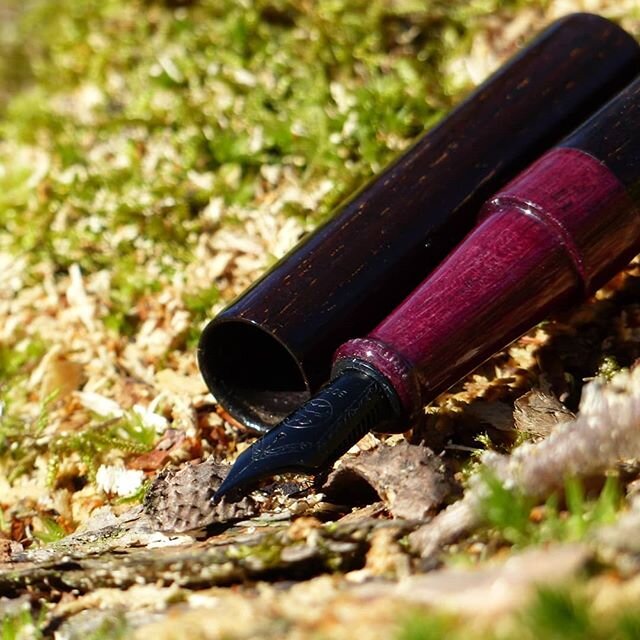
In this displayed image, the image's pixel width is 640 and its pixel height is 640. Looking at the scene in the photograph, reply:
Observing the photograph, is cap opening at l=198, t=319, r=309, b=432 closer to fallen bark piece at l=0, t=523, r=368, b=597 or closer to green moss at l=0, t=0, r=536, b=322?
fallen bark piece at l=0, t=523, r=368, b=597

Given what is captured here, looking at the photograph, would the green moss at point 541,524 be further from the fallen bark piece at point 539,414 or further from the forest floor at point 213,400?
the fallen bark piece at point 539,414

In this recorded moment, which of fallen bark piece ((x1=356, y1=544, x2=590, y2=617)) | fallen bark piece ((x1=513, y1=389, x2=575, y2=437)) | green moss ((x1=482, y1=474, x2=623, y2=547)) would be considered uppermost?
fallen bark piece ((x1=356, y1=544, x2=590, y2=617))

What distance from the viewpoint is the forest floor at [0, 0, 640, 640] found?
183 cm

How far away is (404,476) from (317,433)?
20 centimetres

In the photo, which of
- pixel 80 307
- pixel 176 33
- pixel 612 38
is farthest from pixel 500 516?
pixel 176 33

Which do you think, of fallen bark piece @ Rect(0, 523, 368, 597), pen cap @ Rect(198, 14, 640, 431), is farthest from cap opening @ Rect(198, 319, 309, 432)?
fallen bark piece @ Rect(0, 523, 368, 597)

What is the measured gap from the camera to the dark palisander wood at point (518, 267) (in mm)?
2377

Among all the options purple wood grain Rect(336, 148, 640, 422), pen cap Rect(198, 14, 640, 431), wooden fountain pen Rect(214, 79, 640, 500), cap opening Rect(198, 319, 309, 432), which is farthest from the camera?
cap opening Rect(198, 319, 309, 432)

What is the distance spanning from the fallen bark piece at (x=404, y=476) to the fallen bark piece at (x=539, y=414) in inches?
14.4

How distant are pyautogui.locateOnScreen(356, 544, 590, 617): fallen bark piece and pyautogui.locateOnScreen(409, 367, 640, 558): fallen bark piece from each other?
0.73 feet

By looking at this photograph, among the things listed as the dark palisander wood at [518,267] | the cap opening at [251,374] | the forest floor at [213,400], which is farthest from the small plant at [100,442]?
the dark palisander wood at [518,267]

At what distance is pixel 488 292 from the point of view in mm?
2438

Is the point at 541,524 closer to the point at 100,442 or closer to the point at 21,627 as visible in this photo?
the point at 21,627

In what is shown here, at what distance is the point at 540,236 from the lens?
248 cm
